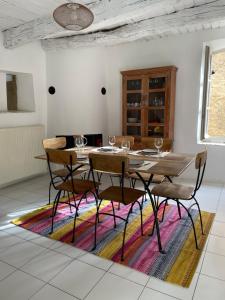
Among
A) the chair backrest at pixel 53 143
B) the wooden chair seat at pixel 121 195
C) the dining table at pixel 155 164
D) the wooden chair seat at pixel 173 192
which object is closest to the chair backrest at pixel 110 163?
the dining table at pixel 155 164

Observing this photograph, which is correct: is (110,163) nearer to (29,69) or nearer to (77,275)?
(77,275)

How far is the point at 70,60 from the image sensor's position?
168 inches

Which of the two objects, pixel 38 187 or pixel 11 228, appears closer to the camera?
pixel 11 228

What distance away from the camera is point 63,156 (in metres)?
2.39

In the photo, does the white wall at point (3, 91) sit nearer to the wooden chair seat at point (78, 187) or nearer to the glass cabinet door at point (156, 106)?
the wooden chair seat at point (78, 187)

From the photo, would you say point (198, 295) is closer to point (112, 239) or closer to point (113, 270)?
point (113, 270)

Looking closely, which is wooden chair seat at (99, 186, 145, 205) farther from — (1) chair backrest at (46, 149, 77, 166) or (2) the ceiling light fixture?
(2) the ceiling light fixture

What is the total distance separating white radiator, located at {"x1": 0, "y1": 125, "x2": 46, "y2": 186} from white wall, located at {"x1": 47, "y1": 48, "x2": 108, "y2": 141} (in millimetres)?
418

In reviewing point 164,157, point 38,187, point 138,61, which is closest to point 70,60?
point 138,61

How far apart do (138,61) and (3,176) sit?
2936mm

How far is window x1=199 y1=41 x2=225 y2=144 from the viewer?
3.96m

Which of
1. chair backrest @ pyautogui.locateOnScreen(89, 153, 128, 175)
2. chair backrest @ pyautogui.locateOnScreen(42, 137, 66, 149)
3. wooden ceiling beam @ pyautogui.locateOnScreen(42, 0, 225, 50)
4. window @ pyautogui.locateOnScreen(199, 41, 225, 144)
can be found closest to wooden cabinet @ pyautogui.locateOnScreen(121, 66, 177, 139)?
window @ pyautogui.locateOnScreen(199, 41, 225, 144)

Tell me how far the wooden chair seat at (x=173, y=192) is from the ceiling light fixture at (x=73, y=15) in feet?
5.38

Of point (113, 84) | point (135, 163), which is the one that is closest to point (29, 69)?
point (113, 84)
